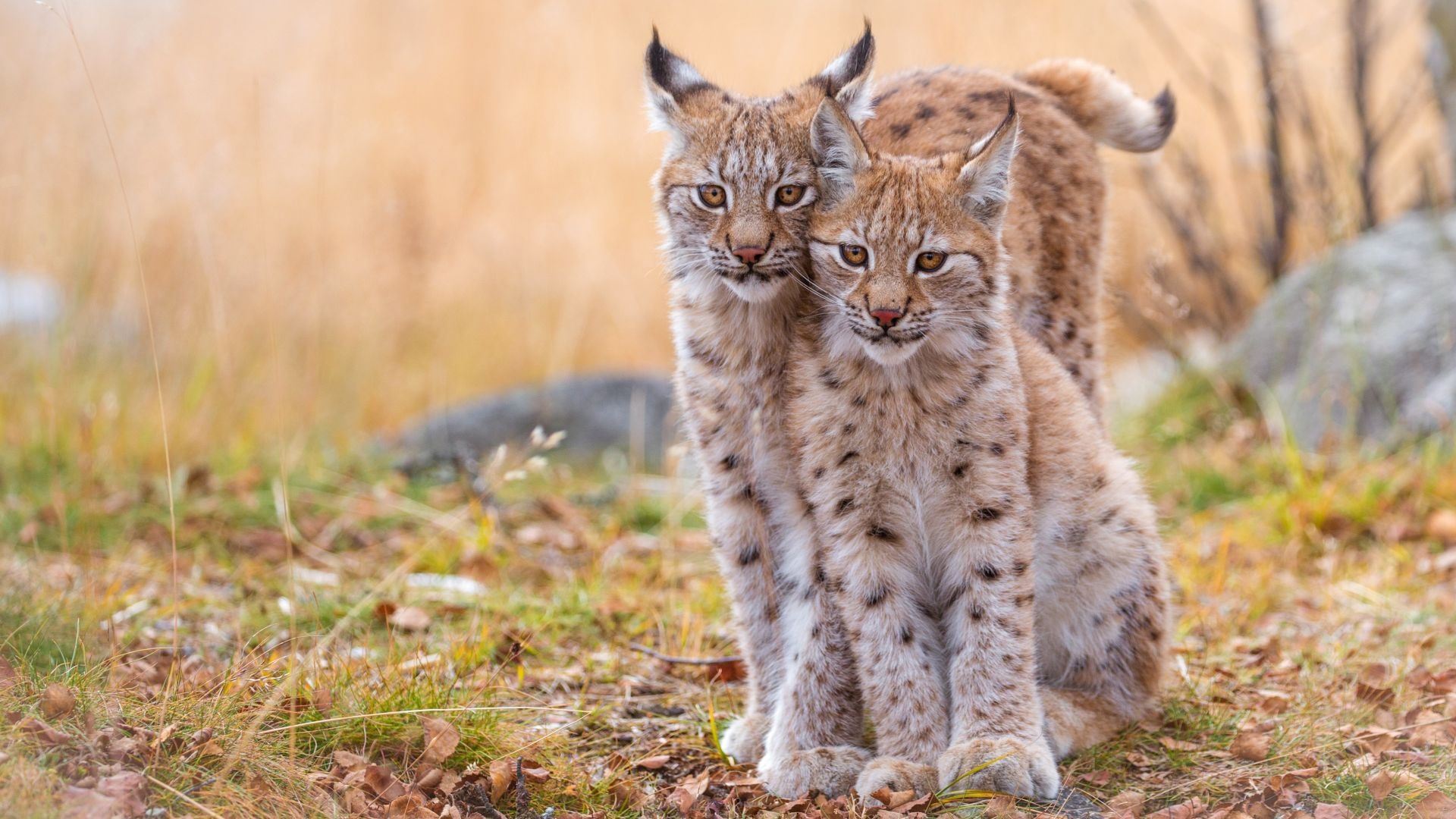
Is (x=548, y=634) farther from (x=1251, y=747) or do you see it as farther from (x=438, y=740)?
(x=1251, y=747)

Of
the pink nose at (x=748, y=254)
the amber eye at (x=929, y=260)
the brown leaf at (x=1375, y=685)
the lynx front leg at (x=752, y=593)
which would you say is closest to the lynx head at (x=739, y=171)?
the pink nose at (x=748, y=254)

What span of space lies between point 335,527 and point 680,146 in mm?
2724

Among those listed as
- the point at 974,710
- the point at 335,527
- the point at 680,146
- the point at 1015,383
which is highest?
the point at 680,146

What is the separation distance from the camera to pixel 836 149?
3.40m

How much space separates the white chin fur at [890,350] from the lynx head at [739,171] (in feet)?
1.20

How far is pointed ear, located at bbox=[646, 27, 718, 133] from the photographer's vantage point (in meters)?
3.82

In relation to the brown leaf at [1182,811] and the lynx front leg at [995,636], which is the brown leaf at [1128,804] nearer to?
the brown leaf at [1182,811]

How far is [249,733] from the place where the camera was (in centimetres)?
276

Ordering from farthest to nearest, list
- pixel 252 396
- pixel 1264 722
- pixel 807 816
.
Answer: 1. pixel 252 396
2. pixel 1264 722
3. pixel 807 816

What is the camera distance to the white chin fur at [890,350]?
3.20 meters

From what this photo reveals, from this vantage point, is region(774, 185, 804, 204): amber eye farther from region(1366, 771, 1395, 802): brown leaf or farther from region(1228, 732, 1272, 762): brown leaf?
region(1366, 771, 1395, 802): brown leaf

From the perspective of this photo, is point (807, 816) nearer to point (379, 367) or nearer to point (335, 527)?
point (335, 527)

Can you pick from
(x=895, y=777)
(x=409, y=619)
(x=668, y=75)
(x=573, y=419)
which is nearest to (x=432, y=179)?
(x=573, y=419)

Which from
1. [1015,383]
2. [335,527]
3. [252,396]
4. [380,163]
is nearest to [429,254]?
[380,163]
